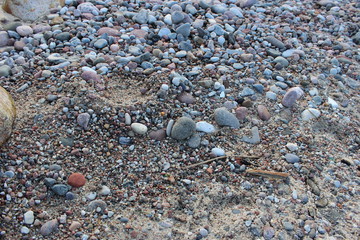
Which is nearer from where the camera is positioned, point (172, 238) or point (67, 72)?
point (172, 238)

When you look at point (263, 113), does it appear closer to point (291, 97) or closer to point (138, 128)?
point (291, 97)

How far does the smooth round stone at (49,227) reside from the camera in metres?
2.24

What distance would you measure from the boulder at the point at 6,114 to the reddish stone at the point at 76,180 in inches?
20.7

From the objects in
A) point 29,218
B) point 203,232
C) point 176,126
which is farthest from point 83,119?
point 203,232

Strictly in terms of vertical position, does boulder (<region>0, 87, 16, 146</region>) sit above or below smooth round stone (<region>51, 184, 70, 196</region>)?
above

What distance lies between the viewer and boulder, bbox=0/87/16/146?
258 cm

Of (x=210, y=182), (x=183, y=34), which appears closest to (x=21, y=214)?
(x=210, y=182)

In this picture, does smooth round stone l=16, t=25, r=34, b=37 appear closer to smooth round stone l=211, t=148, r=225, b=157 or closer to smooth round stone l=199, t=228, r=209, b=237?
smooth round stone l=211, t=148, r=225, b=157

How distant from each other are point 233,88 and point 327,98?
79cm

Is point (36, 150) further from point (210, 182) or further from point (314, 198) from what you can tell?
point (314, 198)

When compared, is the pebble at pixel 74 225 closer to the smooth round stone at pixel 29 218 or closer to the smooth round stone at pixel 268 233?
the smooth round stone at pixel 29 218

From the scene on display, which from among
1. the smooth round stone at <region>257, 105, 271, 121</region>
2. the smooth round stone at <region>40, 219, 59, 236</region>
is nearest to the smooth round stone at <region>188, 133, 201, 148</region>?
the smooth round stone at <region>257, 105, 271, 121</region>

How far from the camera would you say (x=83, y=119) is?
277cm

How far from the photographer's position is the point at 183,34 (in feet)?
11.9
